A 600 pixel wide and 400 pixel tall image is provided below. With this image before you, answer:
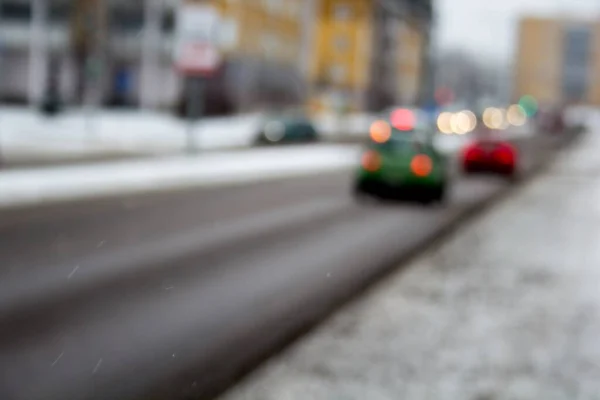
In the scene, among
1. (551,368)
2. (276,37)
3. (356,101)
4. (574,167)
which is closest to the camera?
(551,368)

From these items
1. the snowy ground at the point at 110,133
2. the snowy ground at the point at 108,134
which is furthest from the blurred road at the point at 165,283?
the snowy ground at the point at 110,133

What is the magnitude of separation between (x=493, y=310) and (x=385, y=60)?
311 feet

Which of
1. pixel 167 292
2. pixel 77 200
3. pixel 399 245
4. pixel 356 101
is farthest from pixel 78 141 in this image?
pixel 356 101

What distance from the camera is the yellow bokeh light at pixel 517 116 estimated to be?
114m

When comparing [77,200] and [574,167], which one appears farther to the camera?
[574,167]

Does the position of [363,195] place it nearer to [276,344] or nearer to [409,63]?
[276,344]

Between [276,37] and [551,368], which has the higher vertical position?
[276,37]

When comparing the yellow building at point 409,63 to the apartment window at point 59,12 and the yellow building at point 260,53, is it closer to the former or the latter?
the yellow building at point 260,53

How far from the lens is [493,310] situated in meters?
7.92

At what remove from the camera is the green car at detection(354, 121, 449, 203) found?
19016 mm

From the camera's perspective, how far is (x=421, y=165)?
19234 millimetres

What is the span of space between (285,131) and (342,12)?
55010 mm

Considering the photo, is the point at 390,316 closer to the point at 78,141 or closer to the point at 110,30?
the point at 78,141

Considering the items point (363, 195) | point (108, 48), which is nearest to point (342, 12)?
point (108, 48)
